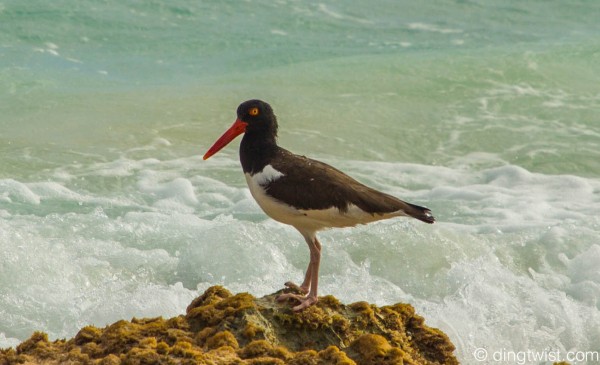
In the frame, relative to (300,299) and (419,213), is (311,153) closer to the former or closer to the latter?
(419,213)

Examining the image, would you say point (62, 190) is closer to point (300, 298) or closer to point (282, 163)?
point (282, 163)

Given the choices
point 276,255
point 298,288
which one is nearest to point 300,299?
point 298,288

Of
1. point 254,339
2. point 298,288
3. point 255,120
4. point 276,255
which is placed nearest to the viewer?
point 254,339

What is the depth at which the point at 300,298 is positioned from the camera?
5398 millimetres

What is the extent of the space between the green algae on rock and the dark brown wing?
25.0 inches

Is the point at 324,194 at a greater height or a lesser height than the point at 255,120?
lesser

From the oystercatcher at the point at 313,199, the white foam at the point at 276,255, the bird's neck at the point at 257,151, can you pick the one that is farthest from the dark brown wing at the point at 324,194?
the white foam at the point at 276,255

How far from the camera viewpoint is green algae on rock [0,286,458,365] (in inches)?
184

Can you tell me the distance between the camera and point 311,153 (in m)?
12.7

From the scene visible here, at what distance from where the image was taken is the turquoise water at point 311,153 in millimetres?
7879

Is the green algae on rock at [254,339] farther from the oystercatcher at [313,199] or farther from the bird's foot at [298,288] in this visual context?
the oystercatcher at [313,199]

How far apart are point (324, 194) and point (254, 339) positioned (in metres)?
1.21

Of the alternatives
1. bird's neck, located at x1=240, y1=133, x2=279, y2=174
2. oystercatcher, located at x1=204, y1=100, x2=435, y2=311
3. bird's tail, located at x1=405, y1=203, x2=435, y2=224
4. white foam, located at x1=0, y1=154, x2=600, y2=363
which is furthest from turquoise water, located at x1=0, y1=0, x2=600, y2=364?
bird's neck, located at x1=240, y1=133, x2=279, y2=174

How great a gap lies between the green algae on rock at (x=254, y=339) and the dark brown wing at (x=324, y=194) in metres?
0.64
